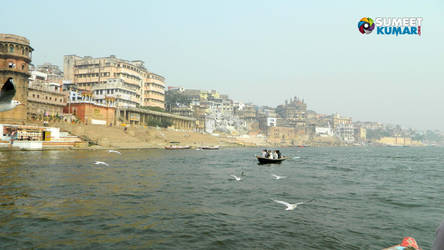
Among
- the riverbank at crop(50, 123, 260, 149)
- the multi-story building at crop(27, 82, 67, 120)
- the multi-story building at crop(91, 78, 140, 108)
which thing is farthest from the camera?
the multi-story building at crop(91, 78, 140, 108)

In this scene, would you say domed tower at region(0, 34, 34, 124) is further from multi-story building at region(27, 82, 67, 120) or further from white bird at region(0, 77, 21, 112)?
white bird at region(0, 77, 21, 112)

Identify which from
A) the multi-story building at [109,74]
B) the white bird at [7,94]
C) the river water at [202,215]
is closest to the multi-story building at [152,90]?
the multi-story building at [109,74]

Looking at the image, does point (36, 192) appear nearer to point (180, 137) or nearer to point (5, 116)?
point (5, 116)

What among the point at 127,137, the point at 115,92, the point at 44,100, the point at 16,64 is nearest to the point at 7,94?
the point at 16,64

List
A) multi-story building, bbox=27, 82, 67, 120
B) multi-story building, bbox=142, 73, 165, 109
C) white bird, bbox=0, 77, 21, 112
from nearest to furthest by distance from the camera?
white bird, bbox=0, 77, 21, 112, multi-story building, bbox=27, 82, 67, 120, multi-story building, bbox=142, 73, 165, 109

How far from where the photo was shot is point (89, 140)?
60344 mm

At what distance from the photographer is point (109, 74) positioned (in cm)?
9469

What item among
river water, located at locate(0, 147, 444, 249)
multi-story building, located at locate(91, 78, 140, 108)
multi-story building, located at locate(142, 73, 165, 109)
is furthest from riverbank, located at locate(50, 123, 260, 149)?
river water, located at locate(0, 147, 444, 249)

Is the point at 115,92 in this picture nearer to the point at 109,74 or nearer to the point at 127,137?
the point at 109,74

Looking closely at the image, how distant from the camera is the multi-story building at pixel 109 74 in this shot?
3748 inches

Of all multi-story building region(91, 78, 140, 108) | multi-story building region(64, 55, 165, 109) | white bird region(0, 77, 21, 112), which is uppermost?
multi-story building region(64, 55, 165, 109)

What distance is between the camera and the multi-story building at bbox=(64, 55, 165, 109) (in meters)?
95.2

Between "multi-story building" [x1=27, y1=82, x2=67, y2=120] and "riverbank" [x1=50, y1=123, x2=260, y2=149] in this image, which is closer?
"riverbank" [x1=50, y1=123, x2=260, y2=149]

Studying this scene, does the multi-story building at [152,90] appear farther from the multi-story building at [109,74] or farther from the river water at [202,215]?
the river water at [202,215]
